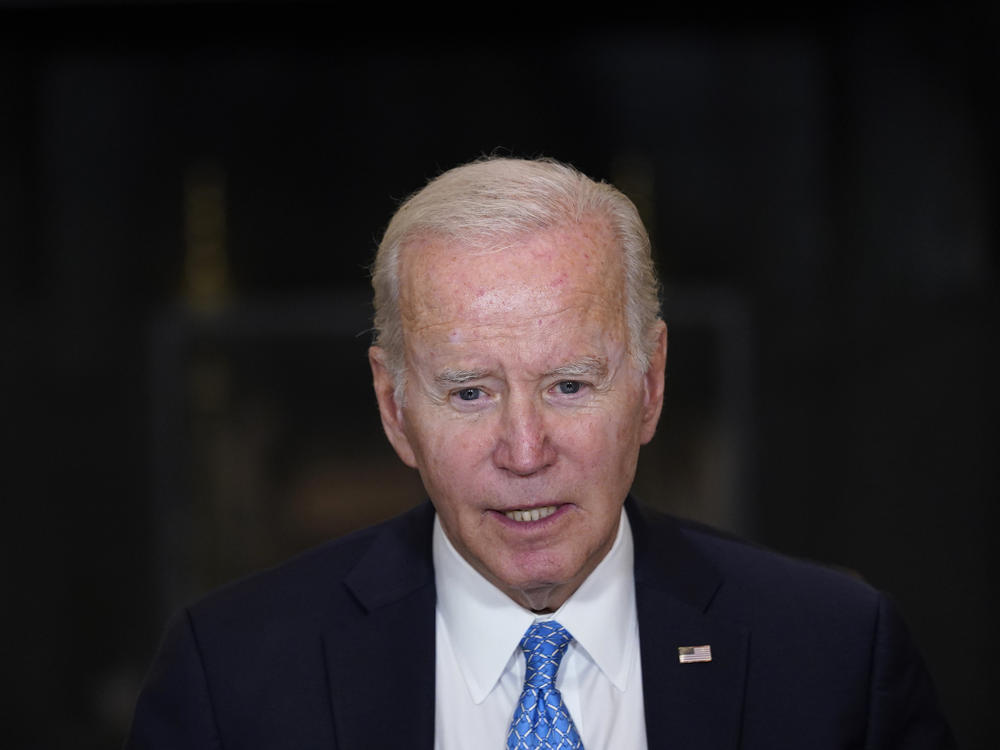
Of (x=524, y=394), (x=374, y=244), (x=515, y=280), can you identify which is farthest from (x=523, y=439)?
(x=374, y=244)

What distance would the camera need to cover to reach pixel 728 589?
2.32 m

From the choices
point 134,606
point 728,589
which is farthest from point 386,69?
point 728,589

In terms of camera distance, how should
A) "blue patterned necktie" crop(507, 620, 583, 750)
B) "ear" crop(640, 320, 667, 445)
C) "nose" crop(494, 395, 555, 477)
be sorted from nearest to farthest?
"nose" crop(494, 395, 555, 477)
"blue patterned necktie" crop(507, 620, 583, 750)
"ear" crop(640, 320, 667, 445)

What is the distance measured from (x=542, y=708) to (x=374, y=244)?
2584 mm

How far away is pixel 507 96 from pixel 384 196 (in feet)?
1.71

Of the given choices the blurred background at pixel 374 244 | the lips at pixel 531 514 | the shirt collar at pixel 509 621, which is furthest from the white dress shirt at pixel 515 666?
the blurred background at pixel 374 244

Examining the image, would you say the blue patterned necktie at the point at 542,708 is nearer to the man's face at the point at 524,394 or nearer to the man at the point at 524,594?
the man at the point at 524,594

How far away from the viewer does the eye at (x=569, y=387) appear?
2082 millimetres

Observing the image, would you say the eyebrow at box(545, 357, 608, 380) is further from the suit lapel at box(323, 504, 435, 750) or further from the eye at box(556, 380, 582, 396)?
the suit lapel at box(323, 504, 435, 750)

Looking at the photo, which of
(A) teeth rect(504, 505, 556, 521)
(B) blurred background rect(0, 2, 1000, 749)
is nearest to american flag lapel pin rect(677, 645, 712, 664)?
(A) teeth rect(504, 505, 556, 521)

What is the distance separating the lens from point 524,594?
2.21 meters

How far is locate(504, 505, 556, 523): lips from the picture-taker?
2094 mm

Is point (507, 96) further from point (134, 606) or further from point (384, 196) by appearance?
point (134, 606)

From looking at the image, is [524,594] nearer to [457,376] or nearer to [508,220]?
[457,376]
